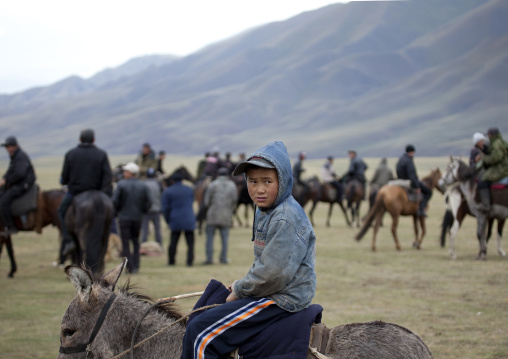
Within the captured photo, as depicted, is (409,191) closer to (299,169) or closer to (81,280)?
(299,169)

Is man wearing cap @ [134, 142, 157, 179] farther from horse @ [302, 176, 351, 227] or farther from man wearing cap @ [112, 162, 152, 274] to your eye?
horse @ [302, 176, 351, 227]

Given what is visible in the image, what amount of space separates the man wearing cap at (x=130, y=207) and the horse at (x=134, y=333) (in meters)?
8.46

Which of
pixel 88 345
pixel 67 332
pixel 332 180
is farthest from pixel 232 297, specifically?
pixel 332 180

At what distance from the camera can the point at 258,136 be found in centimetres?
16462

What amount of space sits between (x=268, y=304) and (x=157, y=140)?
17559 centimetres

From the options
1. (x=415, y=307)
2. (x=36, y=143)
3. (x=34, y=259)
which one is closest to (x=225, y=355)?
(x=415, y=307)

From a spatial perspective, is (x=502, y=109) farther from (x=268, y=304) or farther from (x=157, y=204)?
(x=268, y=304)

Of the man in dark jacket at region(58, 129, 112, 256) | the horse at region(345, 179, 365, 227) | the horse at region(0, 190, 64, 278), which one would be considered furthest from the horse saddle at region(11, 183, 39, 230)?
the horse at region(345, 179, 365, 227)

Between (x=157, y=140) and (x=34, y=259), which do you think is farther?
(x=157, y=140)

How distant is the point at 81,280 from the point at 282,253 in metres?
1.13

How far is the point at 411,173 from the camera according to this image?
15.4 m

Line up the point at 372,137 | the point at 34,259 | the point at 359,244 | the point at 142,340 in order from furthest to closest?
the point at 372,137, the point at 359,244, the point at 34,259, the point at 142,340

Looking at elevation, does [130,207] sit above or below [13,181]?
below

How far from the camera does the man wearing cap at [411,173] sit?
1525 cm
